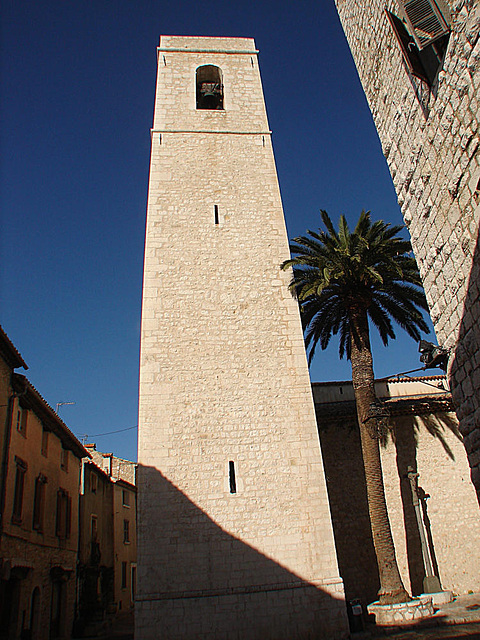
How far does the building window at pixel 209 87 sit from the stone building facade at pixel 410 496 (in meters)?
11.0

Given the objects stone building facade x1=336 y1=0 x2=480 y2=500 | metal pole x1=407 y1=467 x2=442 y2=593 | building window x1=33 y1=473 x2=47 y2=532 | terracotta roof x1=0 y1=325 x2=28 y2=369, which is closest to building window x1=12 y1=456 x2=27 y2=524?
building window x1=33 y1=473 x2=47 y2=532

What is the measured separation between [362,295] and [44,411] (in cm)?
1002

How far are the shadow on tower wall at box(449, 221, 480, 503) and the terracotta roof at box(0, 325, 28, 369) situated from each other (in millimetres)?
10168

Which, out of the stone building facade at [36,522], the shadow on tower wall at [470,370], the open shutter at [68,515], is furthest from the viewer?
the open shutter at [68,515]

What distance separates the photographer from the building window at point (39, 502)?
12.9 meters

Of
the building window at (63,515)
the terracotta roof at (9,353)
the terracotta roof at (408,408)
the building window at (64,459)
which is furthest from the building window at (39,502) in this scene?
the terracotta roof at (408,408)

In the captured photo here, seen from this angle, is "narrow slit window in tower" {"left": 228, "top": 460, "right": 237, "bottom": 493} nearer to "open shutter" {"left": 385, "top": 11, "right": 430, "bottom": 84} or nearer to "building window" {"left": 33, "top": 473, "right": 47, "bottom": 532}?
"building window" {"left": 33, "top": 473, "right": 47, "bottom": 532}

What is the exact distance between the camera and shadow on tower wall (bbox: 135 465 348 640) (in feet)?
28.5

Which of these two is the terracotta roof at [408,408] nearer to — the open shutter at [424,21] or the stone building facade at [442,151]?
the stone building facade at [442,151]

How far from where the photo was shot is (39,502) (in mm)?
13266

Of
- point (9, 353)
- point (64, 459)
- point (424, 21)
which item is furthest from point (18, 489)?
point (424, 21)

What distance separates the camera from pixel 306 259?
13.2m

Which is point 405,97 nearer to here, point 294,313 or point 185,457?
point 294,313

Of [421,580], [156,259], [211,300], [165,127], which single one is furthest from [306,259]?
[421,580]
